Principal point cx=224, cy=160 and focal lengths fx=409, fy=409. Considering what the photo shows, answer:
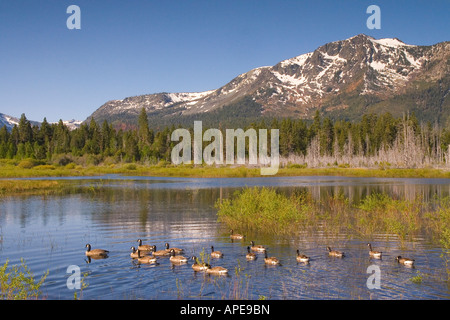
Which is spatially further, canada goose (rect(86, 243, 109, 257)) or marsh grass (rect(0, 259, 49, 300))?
canada goose (rect(86, 243, 109, 257))

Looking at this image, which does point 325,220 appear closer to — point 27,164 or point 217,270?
point 217,270

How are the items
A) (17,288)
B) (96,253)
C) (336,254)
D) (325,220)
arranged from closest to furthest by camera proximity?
1. (17,288)
2. (336,254)
3. (96,253)
4. (325,220)

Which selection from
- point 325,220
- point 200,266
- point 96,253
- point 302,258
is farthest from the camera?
point 325,220

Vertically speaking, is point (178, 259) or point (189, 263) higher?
point (178, 259)

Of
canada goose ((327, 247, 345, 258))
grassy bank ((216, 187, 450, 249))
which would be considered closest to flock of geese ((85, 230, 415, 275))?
canada goose ((327, 247, 345, 258))

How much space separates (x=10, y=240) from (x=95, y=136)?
139m

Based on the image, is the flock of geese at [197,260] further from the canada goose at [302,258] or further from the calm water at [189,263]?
the calm water at [189,263]

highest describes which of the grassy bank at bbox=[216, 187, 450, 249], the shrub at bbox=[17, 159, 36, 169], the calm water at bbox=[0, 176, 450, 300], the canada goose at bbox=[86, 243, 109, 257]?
the shrub at bbox=[17, 159, 36, 169]

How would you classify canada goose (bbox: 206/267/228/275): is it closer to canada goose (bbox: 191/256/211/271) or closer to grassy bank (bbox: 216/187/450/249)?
canada goose (bbox: 191/256/211/271)

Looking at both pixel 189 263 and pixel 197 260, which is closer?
pixel 197 260

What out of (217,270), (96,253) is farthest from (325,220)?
(96,253)

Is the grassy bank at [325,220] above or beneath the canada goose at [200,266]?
above

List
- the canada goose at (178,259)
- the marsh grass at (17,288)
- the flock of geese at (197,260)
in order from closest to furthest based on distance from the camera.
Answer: the marsh grass at (17,288) < the flock of geese at (197,260) < the canada goose at (178,259)

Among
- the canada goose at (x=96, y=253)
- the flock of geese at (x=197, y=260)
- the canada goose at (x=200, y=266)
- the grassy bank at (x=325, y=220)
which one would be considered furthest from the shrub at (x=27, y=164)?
the canada goose at (x=200, y=266)
